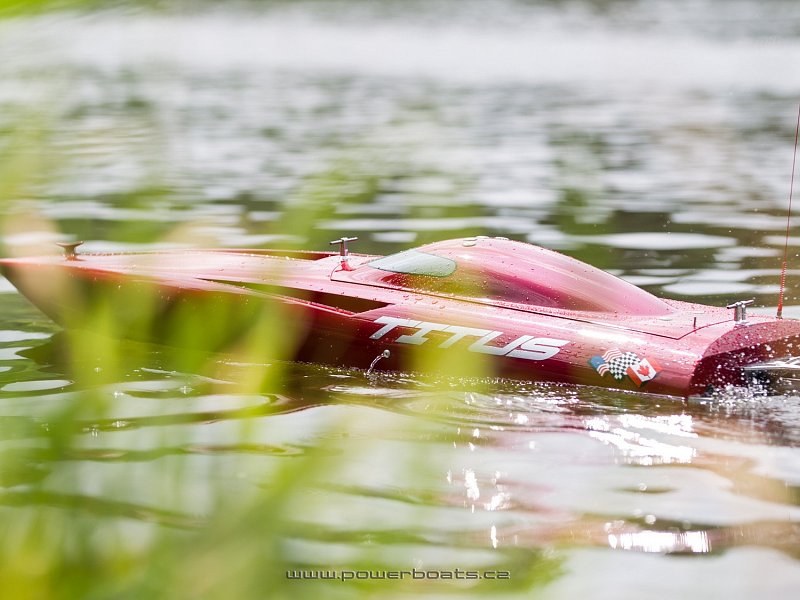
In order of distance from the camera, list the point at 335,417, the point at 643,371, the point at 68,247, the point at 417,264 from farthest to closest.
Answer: the point at 417,264 → the point at 643,371 → the point at 68,247 → the point at 335,417

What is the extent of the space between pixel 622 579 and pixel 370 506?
136 inches

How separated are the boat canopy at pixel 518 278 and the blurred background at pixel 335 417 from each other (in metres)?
0.72

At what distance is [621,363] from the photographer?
762 cm

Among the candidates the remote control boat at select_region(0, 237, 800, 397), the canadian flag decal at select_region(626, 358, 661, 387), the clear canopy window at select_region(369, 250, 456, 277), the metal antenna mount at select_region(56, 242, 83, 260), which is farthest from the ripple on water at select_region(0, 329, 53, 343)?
the canadian flag decal at select_region(626, 358, 661, 387)

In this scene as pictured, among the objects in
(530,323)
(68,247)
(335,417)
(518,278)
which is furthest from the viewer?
(518,278)

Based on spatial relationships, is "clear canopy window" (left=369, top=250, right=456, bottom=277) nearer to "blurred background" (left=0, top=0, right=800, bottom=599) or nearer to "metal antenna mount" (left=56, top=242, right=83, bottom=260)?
"blurred background" (left=0, top=0, right=800, bottom=599)

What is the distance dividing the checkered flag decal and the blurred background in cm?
20

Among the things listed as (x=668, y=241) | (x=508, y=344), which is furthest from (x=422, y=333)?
(x=668, y=241)

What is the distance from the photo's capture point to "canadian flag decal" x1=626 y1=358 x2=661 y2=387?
7539 millimetres

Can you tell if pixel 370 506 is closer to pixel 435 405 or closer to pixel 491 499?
pixel 435 405

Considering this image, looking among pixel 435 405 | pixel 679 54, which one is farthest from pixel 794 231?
pixel 679 54

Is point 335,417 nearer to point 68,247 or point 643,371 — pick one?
point 68,247

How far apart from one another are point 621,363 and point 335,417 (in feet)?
20.6

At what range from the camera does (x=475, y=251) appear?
8.61 m
